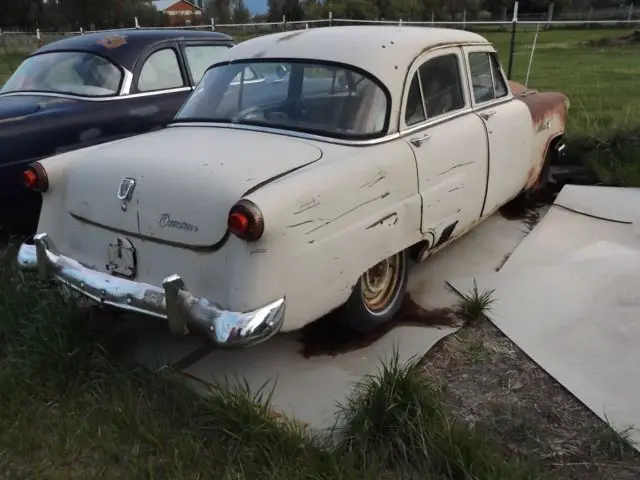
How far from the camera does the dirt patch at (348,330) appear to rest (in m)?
3.60

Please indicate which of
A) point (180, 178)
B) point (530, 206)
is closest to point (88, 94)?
point (180, 178)

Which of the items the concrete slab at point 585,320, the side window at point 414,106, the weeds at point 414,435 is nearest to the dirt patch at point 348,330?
the concrete slab at point 585,320

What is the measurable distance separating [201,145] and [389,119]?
1.02m

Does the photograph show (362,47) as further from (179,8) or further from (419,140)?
(179,8)

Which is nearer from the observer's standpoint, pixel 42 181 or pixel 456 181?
pixel 42 181

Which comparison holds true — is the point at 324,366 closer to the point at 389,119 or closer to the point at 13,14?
the point at 389,119

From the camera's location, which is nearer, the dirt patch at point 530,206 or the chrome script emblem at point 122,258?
the chrome script emblem at point 122,258

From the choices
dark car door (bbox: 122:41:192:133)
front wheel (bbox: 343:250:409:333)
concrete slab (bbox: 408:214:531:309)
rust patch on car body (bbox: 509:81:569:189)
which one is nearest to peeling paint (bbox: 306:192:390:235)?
front wheel (bbox: 343:250:409:333)

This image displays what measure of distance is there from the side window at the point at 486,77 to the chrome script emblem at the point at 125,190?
8.07 feet

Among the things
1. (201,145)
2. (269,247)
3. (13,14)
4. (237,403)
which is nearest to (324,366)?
(237,403)

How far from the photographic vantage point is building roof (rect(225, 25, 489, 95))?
3762 millimetres

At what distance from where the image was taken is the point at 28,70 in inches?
232

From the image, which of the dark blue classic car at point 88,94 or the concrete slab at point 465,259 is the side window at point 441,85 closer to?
the concrete slab at point 465,259

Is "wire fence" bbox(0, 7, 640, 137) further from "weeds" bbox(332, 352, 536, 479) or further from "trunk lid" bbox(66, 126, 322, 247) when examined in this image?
"weeds" bbox(332, 352, 536, 479)
